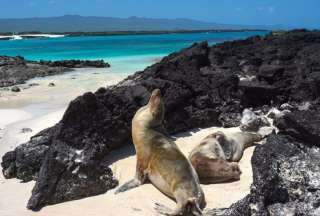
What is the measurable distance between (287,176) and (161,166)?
2.17m

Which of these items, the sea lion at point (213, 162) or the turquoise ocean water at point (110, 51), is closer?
the sea lion at point (213, 162)

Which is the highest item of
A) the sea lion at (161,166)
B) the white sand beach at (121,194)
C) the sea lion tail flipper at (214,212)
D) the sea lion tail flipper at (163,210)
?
the sea lion at (161,166)

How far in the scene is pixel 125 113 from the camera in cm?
836

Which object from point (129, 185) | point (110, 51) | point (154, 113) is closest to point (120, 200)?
point (129, 185)

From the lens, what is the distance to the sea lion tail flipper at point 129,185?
21.6ft

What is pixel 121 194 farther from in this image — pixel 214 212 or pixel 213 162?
pixel 214 212

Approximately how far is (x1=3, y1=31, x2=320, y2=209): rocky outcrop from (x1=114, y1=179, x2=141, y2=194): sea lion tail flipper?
0.73 ft

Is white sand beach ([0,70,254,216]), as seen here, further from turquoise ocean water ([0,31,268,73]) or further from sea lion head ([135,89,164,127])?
turquoise ocean water ([0,31,268,73])

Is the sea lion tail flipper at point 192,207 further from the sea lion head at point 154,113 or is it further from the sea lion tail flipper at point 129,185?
the sea lion head at point 154,113

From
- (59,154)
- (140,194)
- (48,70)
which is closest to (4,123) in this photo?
(59,154)

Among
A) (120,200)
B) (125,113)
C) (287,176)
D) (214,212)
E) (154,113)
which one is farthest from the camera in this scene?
(125,113)

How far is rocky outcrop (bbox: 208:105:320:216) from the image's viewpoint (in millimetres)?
4309

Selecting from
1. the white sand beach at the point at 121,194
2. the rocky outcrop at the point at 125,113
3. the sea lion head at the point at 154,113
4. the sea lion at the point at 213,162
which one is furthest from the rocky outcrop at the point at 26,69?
the sea lion at the point at 213,162

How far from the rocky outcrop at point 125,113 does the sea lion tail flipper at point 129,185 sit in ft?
0.73
